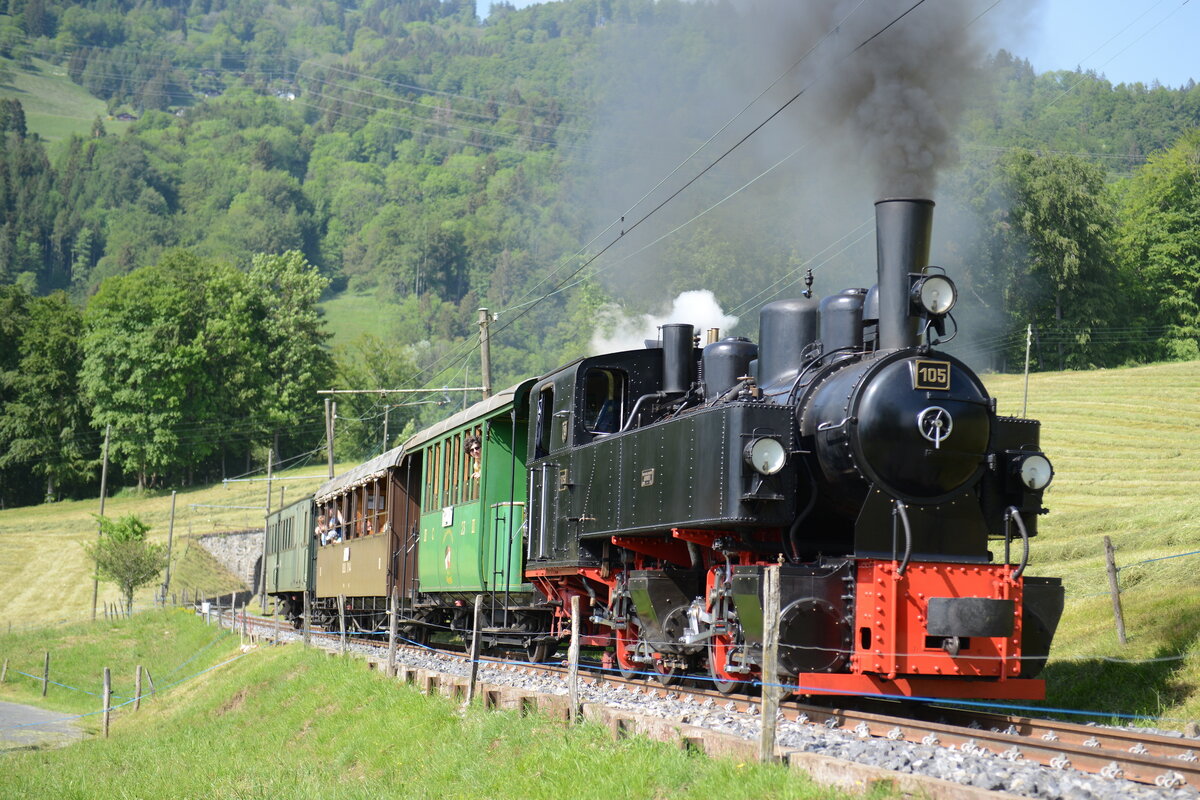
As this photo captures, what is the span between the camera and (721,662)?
9.44 meters

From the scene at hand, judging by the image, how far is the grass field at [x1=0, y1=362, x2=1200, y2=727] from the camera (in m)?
10.7

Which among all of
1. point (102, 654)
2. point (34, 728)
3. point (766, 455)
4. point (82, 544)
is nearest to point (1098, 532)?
point (766, 455)

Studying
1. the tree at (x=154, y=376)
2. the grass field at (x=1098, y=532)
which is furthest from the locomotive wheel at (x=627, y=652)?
the tree at (x=154, y=376)

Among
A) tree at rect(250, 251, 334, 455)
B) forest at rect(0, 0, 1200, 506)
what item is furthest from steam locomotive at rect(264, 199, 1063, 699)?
tree at rect(250, 251, 334, 455)

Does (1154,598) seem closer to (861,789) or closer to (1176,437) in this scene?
(861,789)

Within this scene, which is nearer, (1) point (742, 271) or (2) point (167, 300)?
(1) point (742, 271)

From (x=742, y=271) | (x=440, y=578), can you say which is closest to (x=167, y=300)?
(x=742, y=271)

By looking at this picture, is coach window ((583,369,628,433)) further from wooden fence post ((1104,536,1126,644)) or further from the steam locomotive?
wooden fence post ((1104,536,1126,644))

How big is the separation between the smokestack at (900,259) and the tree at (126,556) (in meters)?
39.5

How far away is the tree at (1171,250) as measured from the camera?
189 feet

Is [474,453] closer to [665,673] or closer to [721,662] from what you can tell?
[665,673]

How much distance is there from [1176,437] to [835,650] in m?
30.0

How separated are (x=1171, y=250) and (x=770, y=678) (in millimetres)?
59688

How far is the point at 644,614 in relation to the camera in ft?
33.9
